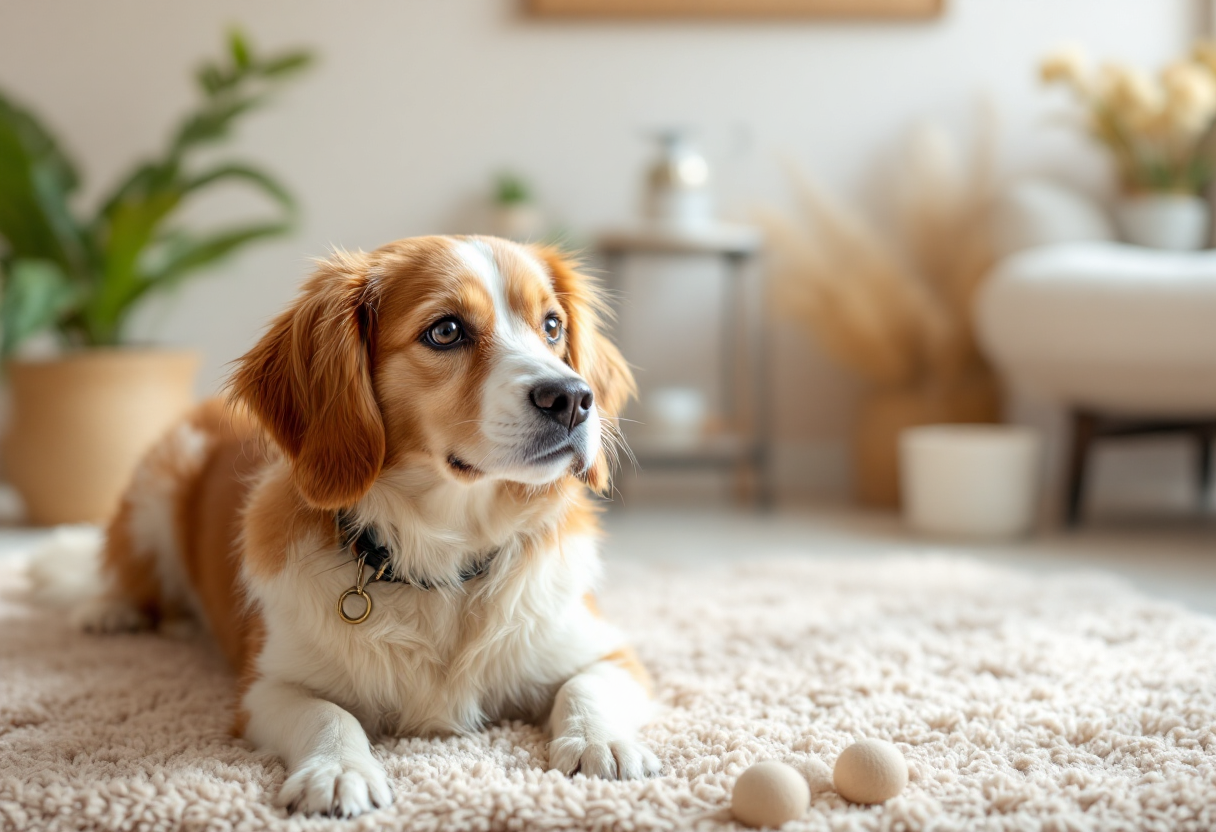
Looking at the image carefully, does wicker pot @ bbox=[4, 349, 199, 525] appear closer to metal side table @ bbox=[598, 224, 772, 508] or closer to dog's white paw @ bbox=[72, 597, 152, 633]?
dog's white paw @ bbox=[72, 597, 152, 633]

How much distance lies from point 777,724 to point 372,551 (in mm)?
641

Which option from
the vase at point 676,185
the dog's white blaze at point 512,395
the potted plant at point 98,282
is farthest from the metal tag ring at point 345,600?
the vase at point 676,185

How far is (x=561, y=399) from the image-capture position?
142cm

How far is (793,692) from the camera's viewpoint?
1759 mm

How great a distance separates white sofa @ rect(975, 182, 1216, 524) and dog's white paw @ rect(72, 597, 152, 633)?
2468 mm

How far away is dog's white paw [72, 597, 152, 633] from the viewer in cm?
216

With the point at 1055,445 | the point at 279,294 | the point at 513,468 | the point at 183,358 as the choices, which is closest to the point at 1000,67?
the point at 1055,445

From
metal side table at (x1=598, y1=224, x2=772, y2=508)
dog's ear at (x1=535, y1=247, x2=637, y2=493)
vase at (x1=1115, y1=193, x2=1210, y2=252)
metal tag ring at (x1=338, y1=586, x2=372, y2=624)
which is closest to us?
metal tag ring at (x1=338, y1=586, x2=372, y2=624)

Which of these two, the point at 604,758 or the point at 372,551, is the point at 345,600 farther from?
the point at 604,758

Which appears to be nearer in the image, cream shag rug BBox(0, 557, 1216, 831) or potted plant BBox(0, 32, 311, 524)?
cream shag rug BBox(0, 557, 1216, 831)

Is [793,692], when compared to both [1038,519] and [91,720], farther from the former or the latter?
[1038,519]

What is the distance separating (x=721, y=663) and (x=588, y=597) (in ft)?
1.22

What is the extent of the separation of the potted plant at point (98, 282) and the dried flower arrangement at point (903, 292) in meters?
1.78

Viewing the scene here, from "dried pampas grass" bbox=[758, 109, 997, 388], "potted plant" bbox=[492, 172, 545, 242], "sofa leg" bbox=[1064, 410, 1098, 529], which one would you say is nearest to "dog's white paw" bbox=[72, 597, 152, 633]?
"potted plant" bbox=[492, 172, 545, 242]
